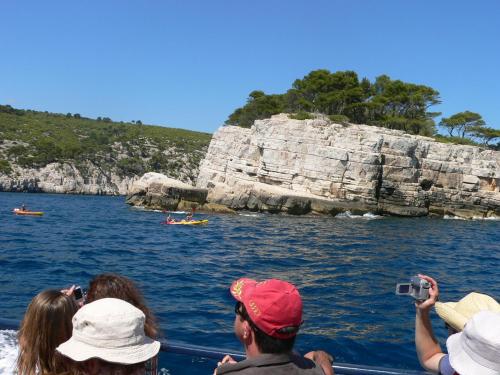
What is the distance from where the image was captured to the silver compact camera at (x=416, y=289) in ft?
9.79

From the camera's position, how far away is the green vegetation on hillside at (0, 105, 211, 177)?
76000 mm

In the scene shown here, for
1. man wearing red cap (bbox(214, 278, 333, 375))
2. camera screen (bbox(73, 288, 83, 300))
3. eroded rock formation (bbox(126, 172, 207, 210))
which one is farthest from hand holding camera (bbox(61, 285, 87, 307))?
eroded rock formation (bbox(126, 172, 207, 210))

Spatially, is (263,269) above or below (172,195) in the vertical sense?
above

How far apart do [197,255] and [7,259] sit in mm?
5922

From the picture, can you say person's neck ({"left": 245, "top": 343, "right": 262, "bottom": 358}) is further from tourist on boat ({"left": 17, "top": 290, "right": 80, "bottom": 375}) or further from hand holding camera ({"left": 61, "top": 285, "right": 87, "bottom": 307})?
hand holding camera ({"left": 61, "top": 285, "right": 87, "bottom": 307})

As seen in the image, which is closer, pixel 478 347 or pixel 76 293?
pixel 478 347

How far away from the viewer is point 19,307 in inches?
356

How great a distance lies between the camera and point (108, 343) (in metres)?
2.17

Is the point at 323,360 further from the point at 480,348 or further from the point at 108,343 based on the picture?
the point at 108,343

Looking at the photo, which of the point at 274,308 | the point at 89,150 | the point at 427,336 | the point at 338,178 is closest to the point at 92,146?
the point at 89,150

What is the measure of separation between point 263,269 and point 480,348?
1206 cm

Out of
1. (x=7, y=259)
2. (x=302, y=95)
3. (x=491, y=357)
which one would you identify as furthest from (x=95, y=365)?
(x=302, y=95)

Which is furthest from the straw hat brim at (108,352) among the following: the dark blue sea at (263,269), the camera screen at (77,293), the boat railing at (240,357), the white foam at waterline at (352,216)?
the white foam at waterline at (352,216)

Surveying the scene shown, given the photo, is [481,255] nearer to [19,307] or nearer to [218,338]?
[218,338]
